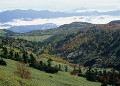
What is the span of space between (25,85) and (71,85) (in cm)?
3062

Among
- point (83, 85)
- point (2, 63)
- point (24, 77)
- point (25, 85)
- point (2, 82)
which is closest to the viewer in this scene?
point (2, 82)

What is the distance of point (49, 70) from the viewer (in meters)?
90.6

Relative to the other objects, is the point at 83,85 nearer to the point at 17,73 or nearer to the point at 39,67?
the point at 39,67

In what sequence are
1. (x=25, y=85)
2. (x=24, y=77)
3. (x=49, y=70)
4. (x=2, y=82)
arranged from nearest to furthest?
(x=2, y=82) < (x=25, y=85) < (x=24, y=77) < (x=49, y=70)

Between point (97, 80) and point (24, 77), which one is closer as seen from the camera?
point (24, 77)

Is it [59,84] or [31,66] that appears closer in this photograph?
[59,84]

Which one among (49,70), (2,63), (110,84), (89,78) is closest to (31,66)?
(49,70)

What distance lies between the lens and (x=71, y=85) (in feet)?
239

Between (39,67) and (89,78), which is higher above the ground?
(39,67)

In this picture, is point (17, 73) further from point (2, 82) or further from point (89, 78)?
point (89, 78)

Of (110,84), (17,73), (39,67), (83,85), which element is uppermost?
(17,73)

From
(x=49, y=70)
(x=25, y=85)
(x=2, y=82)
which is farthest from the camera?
(x=49, y=70)

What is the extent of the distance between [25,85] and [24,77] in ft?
32.4

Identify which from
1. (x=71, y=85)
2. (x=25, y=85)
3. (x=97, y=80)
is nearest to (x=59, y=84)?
(x=71, y=85)
